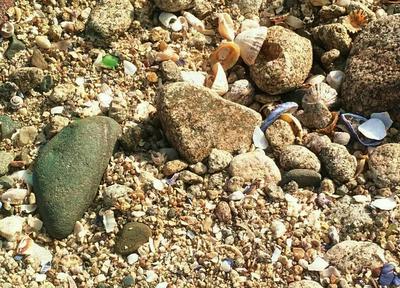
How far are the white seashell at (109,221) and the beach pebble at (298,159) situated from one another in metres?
0.92

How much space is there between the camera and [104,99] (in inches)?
149

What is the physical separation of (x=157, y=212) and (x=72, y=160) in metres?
0.49

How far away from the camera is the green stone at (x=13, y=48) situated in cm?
385

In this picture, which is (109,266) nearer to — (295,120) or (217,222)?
(217,222)

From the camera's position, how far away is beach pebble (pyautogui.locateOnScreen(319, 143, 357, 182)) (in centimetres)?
357

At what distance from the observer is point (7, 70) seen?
3.81 metres

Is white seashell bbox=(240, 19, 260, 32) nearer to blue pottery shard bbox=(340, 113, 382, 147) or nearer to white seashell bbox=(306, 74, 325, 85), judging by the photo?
white seashell bbox=(306, 74, 325, 85)

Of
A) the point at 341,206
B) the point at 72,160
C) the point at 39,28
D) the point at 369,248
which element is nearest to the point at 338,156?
the point at 341,206

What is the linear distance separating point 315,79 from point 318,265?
1.20m

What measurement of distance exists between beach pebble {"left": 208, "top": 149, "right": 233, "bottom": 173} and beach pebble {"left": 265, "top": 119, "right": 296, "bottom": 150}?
11.4 inches

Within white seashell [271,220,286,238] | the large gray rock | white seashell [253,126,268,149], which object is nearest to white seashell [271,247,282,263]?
white seashell [271,220,286,238]

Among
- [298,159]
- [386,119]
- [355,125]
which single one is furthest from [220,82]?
[386,119]

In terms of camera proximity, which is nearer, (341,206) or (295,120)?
(341,206)

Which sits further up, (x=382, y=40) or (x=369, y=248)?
(x=382, y=40)
